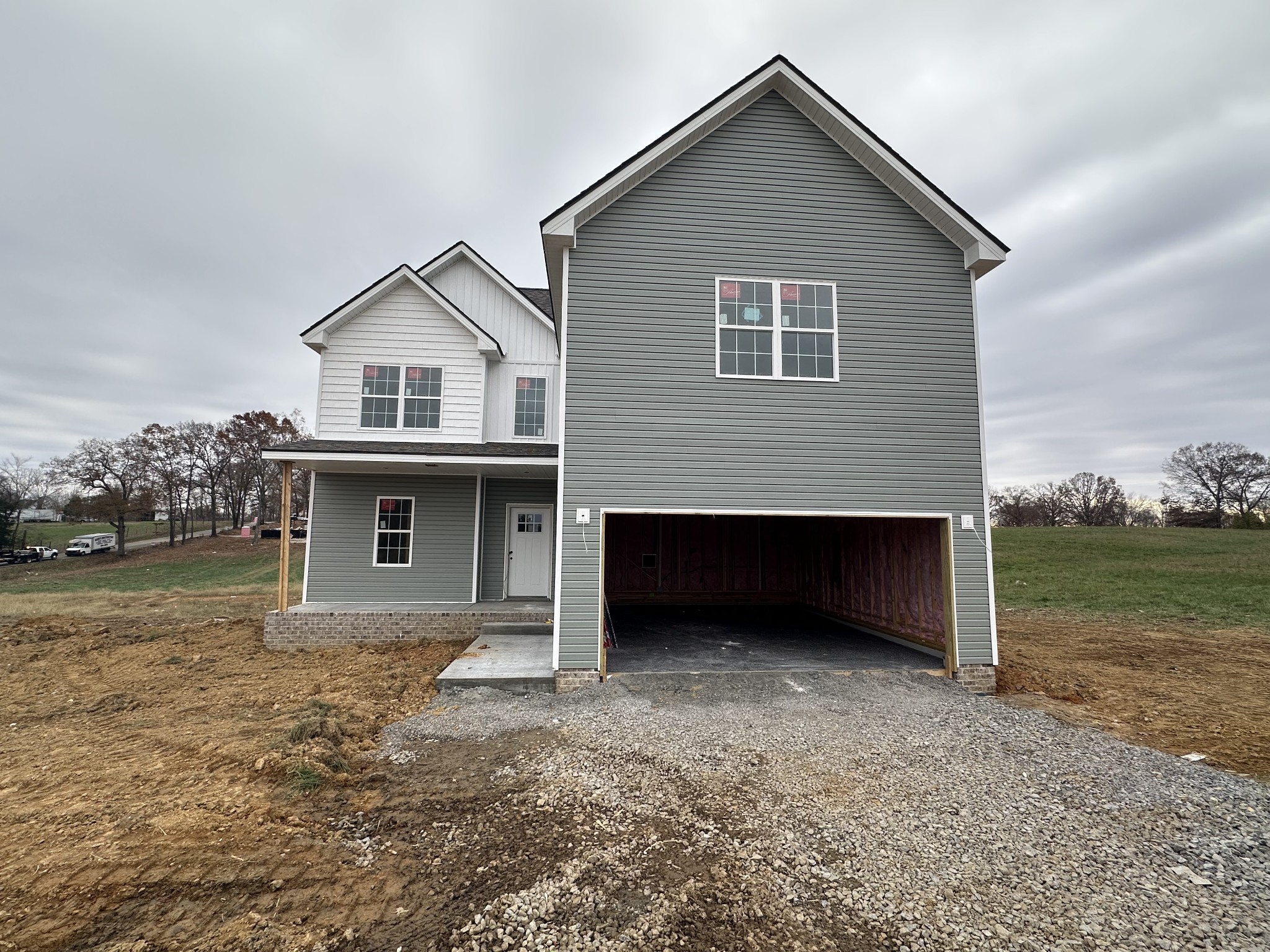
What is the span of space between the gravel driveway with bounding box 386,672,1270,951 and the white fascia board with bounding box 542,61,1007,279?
248 inches

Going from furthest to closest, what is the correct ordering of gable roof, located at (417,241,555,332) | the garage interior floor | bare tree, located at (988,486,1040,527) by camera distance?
bare tree, located at (988,486,1040,527) < gable roof, located at (417,241,555,332) < the garage interior floor

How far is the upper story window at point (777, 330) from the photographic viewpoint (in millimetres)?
7434

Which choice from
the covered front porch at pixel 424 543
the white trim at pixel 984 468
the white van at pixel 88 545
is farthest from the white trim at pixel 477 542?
the white van at pixel 88 545

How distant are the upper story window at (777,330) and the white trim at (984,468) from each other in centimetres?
210

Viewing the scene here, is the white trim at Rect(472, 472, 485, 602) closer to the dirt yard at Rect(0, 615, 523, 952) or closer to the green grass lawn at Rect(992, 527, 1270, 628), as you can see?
the dirt yard at Rect(0, 615, 523, 952)

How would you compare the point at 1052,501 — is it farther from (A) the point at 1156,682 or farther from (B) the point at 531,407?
(B) the point at 531,407

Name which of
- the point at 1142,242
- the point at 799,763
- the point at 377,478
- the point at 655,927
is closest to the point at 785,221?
the point at 799,763

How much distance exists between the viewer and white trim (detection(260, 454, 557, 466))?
947 centimetres

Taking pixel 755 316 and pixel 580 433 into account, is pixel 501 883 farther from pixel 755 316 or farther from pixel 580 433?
pixel 755 316

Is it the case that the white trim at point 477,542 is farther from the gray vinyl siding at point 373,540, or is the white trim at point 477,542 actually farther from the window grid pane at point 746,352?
Result: the window grid pane at point 746,352

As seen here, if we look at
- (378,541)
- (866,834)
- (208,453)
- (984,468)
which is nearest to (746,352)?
(984,468)

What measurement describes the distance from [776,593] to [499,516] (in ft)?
24.8

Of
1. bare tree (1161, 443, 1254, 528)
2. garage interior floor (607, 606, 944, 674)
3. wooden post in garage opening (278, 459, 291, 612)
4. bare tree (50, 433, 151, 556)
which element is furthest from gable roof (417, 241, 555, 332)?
bare tree (1161, 443, 1254, 528)

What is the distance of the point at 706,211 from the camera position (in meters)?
7.58
